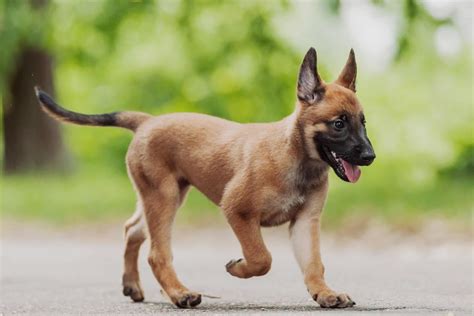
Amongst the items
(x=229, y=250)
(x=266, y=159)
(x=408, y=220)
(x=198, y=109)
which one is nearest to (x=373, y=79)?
(x=198, y=109)

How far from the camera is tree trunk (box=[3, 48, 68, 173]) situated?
2388 centimetres

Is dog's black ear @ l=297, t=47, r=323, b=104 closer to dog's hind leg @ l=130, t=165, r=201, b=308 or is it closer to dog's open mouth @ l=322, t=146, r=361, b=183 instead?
dog's open mouth @ l=322, t=146, r=361, b=183

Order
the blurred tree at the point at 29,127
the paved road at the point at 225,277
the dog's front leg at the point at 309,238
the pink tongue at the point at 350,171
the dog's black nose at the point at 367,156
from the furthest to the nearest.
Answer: the blurred tree at the point at 29,127 → the paved road at the point at 225,277 → the dog's front leg at the point at 309,238 → the pink tongue at the point at 350,171 → the dog's black nose at the point at 367,156

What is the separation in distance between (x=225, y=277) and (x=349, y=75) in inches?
154

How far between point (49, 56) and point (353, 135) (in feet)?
58.8

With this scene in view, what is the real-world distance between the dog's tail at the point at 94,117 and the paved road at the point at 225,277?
1375 millimetres

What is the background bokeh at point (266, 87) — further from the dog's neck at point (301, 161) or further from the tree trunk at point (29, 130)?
the dog's neck at point (301, 161)

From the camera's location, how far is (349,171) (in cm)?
687

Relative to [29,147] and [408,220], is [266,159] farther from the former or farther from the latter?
[29,147]

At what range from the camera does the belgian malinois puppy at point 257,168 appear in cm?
691

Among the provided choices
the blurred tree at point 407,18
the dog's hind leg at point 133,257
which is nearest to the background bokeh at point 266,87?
the blurred tree at point 407,18

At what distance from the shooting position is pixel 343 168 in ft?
22.5

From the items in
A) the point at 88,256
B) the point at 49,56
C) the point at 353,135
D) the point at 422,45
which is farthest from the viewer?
the point at 49,56

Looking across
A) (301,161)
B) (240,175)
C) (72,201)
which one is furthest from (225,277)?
(72,201)
